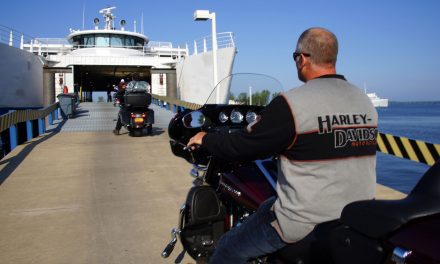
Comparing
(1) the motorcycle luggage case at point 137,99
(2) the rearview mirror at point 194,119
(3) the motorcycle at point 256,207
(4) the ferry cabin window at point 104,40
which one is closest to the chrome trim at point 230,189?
(3) the motorcycle at point 256,207

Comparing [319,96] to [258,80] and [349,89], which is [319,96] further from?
[258,80]

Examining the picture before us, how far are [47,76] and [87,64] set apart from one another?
2.64 m

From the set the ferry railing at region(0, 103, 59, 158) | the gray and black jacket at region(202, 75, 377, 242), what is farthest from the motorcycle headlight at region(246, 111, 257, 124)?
the ferry railing at region(0, 103, 59, 158)

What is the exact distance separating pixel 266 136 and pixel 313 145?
22cm

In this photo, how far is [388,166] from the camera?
16.5 metres

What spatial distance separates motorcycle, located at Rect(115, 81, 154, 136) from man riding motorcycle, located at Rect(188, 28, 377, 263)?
9.50 metres

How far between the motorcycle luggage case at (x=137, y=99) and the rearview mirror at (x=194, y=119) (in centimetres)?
854

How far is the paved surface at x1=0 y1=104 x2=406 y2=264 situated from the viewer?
4008 mm

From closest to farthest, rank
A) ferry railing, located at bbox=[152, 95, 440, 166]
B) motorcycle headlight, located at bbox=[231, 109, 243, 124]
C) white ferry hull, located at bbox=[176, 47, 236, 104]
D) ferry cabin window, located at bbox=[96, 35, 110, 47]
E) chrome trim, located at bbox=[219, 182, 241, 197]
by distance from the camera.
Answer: chrome trim, located at bbox=[219, 182, 241, 197], motorcycle headlight, located at bbox=[231, 109, 243, 124], ferry railing, located at bbox=[152, 95, 440, 166], white ferry hull, located at bbox=[176, 47, 236, 104], ferry cabin window, located at bbox=[96, 35, 110, 47]

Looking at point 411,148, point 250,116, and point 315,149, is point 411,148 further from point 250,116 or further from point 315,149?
point 315,149

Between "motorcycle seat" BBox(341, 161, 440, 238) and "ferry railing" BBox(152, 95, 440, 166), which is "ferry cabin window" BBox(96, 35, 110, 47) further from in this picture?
"motorcycle seat" BBox(341, 161, 440, 238)

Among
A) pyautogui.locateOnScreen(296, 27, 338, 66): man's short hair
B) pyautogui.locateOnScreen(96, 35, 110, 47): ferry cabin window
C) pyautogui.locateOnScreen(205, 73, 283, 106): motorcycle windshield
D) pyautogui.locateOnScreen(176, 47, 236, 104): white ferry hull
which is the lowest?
pyautogui.locateOnScreen(205, 73, 283, 106): motorcycle windshield

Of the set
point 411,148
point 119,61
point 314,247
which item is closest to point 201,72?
point 119,61

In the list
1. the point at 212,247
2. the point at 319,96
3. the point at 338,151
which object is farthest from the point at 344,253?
the point at 212,247
